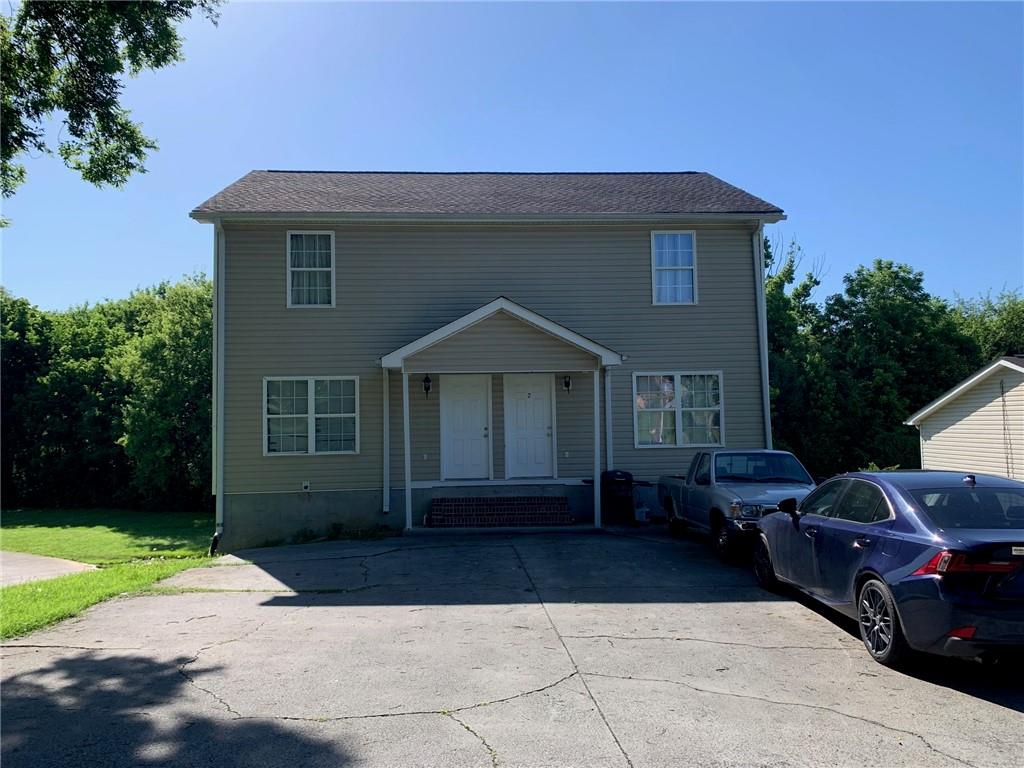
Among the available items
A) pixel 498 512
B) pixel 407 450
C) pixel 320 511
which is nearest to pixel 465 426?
pixel 407 450

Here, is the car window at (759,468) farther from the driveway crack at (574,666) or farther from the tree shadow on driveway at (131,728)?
the tree shadow on driveway at (131,728)

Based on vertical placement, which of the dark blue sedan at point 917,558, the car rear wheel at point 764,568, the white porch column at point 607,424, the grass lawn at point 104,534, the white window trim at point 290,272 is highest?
the white window trim at point 290,272

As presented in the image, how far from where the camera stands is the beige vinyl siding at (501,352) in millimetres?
13602

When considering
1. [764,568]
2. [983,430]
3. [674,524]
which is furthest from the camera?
[983,430]

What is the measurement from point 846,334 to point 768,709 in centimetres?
2720

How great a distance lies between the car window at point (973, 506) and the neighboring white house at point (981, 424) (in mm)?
15191

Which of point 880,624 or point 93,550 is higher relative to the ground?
point 880,624

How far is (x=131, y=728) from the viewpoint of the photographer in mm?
4633

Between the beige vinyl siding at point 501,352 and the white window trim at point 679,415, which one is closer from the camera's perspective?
the beige vinyl siding at point 501,352

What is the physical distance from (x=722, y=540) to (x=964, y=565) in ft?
17.2

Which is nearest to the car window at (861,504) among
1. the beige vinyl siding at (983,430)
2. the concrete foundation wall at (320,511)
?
the concrete foundation wall at (320,511)

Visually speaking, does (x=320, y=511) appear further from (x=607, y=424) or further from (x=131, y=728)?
(x=131, y=728)

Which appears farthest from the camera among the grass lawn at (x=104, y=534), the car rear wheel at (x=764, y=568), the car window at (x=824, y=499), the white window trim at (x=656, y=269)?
the grass lawn at (x=104, y=534)

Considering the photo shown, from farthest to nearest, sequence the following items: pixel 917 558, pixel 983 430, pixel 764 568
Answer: pixel 983 430 → pixel 764 568 → pixel 917 558
